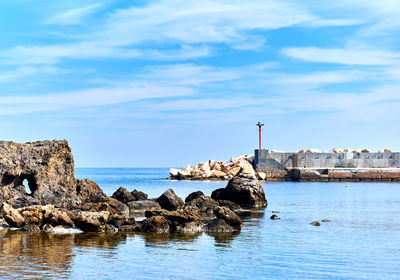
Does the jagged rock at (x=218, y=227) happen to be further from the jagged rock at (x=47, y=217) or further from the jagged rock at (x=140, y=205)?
the jagged rock at (x=140, y=205)

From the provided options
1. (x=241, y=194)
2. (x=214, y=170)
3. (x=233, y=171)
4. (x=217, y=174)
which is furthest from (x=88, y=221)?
(x=214, y=170)

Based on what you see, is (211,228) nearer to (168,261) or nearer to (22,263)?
(168,261)

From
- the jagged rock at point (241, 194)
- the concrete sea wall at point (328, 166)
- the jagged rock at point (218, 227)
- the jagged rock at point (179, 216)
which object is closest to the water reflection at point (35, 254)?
the jagged rock at point (179, 216)

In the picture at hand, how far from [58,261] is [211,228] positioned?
27.0ft

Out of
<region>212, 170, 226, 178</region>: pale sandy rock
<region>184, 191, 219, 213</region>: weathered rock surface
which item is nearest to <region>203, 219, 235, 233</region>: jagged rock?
<region>184, 191, 219, 213</region>: weathered rock surface

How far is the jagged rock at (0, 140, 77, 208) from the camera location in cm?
2622

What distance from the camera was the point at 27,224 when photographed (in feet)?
69.9

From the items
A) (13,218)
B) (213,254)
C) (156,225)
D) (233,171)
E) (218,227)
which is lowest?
(213,254)

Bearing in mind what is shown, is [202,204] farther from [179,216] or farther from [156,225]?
[156,225]

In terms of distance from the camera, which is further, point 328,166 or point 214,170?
point 214,170

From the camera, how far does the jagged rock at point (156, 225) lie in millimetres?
21297

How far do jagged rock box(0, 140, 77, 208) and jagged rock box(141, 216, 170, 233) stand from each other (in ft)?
25.0

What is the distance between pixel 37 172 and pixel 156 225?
9676 millimetres

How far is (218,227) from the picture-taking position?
21.7 m
